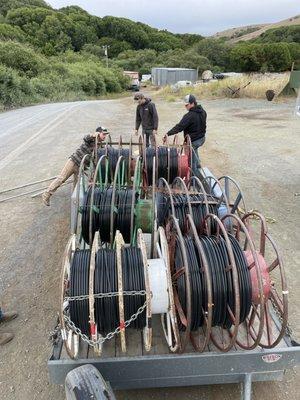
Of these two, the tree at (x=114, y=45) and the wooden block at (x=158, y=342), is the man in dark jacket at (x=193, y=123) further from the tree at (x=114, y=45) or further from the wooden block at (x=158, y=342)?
the tree at (x=114, y=45)

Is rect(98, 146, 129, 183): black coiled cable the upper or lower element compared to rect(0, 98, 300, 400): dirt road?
upper

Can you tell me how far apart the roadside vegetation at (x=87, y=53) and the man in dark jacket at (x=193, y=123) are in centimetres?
2010

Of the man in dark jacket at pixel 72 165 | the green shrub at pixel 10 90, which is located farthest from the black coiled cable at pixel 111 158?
the green shrub at pixel 10 90

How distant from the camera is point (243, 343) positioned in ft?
12.2

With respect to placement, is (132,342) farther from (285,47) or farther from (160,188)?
(285,47)

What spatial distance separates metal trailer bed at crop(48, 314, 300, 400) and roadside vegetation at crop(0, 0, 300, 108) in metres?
24.5

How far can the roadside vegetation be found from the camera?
33594 millimetres

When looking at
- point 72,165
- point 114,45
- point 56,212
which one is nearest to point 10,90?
point 56,212

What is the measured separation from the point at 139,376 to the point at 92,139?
5207 mm

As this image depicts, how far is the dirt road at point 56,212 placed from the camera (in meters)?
3.94

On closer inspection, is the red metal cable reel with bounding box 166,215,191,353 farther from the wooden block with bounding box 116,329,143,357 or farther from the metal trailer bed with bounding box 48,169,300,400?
the wooden block with bounding box 116,329,143,357

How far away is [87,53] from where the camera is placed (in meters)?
76.3

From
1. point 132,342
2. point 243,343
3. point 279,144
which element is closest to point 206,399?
point 243,343

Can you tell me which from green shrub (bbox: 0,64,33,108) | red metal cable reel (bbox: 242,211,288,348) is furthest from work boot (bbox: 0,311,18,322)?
green shrub (bbox: 0,64,33,108)
